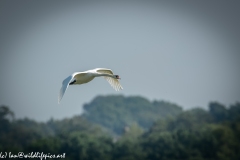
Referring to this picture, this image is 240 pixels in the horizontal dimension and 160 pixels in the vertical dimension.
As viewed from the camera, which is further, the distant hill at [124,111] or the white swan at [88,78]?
the distant hill at [124,111]

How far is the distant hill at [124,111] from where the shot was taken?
6314 inches

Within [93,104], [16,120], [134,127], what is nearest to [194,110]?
[134,127]

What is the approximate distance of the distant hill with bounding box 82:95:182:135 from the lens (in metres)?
160

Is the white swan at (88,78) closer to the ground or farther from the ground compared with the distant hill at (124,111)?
closer to the ground

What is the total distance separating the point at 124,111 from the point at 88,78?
145m

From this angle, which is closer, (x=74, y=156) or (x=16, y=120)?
(x=74, y=156)

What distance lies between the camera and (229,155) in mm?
61844

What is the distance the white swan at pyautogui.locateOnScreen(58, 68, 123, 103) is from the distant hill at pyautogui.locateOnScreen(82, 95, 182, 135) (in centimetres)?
12369

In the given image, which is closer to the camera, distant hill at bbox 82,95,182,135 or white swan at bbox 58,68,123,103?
white swan at bbox 58,68,123,103

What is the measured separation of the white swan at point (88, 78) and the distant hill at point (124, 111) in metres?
124

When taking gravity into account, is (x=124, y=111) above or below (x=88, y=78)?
above

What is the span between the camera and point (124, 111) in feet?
563

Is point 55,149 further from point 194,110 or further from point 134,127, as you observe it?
point 194,110

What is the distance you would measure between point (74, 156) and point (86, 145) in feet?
10.6
